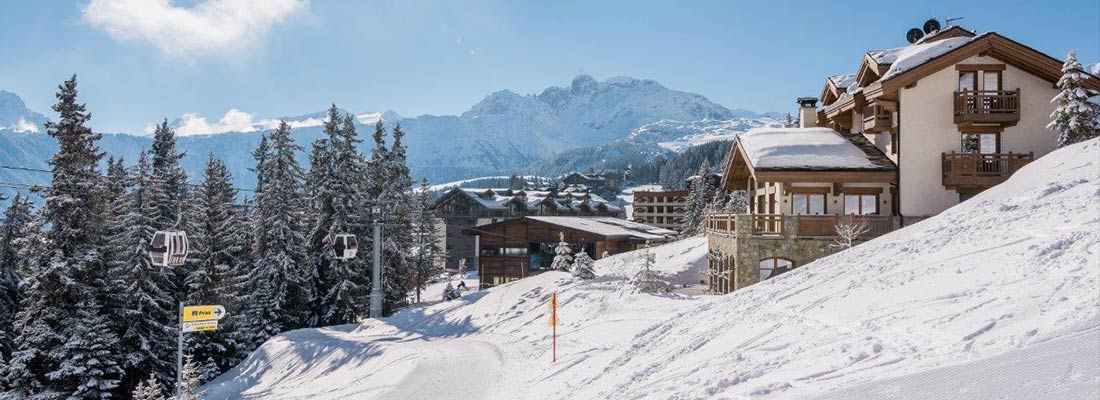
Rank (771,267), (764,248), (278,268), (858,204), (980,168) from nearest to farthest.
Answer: (764,248) < (771,267) < (980,168) < (858,204) < (278,268)

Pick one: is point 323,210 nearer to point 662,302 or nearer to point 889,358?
point 662,302

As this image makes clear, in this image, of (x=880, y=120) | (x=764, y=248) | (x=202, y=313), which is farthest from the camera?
(x=880, y=120)

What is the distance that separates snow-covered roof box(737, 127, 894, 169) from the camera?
25.0 meters

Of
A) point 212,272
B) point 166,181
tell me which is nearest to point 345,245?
point 212,272

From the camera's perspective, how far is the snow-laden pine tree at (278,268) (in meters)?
39.7

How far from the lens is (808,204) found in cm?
2700

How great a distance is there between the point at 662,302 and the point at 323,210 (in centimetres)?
2595

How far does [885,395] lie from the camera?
6.42 m

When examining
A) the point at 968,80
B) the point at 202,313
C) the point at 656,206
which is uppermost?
the point at 968,80

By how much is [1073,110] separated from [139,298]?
39201mm

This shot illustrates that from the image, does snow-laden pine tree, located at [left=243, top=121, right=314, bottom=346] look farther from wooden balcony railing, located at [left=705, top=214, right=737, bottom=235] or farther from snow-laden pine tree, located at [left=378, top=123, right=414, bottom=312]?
wooden balcony railing, located at [left=705, top=214, right=737, bottom=235]

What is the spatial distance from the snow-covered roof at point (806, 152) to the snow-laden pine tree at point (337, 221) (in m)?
25.7

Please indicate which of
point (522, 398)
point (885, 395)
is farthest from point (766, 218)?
point (885, 395)

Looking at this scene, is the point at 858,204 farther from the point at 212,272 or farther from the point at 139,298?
the point at 212,272
